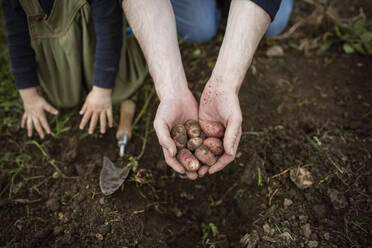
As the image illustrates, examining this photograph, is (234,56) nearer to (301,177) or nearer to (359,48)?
(301,177)

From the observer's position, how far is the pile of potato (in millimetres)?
1580

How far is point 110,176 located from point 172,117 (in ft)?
1.91

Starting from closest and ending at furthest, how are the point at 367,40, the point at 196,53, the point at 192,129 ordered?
1. the point at 192,129
2. the point at 367,40
3. the point at 196,53

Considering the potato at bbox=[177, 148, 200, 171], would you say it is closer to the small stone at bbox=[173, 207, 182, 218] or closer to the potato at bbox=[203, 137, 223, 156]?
the potato at bbox=[203, 137, 223, 156]

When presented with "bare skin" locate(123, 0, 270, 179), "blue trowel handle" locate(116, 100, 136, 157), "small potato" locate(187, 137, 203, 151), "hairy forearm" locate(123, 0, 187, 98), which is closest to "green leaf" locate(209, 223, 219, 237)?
"bare skin" locate(123, 0, 270, 179)

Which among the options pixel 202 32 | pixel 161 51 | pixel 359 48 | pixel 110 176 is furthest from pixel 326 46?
pixel 110 176

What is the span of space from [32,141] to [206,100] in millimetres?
1446

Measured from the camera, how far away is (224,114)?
1.64m

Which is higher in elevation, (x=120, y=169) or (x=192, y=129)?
(x=192, y=129)

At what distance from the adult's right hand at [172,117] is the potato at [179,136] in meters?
0.04

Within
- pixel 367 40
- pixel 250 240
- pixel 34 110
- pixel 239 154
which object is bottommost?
pixel 250 240

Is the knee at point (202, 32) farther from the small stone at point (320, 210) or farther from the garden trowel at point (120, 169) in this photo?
the small stone at point (320, 210)

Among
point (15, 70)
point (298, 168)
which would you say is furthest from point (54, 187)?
point (298, 168)

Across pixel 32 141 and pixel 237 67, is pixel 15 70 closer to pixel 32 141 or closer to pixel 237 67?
pixel 32 141
